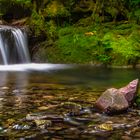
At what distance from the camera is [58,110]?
683 centimetres

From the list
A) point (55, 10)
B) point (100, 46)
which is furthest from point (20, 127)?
point (55, 10)

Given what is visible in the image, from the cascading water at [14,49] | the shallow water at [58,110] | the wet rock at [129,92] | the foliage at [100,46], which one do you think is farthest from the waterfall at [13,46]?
the wet rock at [129,92]

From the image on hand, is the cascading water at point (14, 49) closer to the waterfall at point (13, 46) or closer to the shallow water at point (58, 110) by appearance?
the waterfall at point (13, 46)

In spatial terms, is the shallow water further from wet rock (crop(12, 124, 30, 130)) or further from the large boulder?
the large boulder

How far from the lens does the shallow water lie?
555 centimetres

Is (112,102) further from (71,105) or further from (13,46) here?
(13,46)

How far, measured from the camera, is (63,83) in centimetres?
1048

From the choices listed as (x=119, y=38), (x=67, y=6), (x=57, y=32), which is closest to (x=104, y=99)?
(x=119, y=38)

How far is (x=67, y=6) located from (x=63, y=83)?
30.5 feet

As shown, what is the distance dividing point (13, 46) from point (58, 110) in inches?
390

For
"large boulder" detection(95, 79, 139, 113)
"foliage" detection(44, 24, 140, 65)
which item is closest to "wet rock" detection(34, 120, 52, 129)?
"large boulder" detection(95, 79, 139, 113)

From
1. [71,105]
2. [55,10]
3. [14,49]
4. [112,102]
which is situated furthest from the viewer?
[55,10]

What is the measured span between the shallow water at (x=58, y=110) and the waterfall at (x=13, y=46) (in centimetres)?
427

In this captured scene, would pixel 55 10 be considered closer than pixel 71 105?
No
